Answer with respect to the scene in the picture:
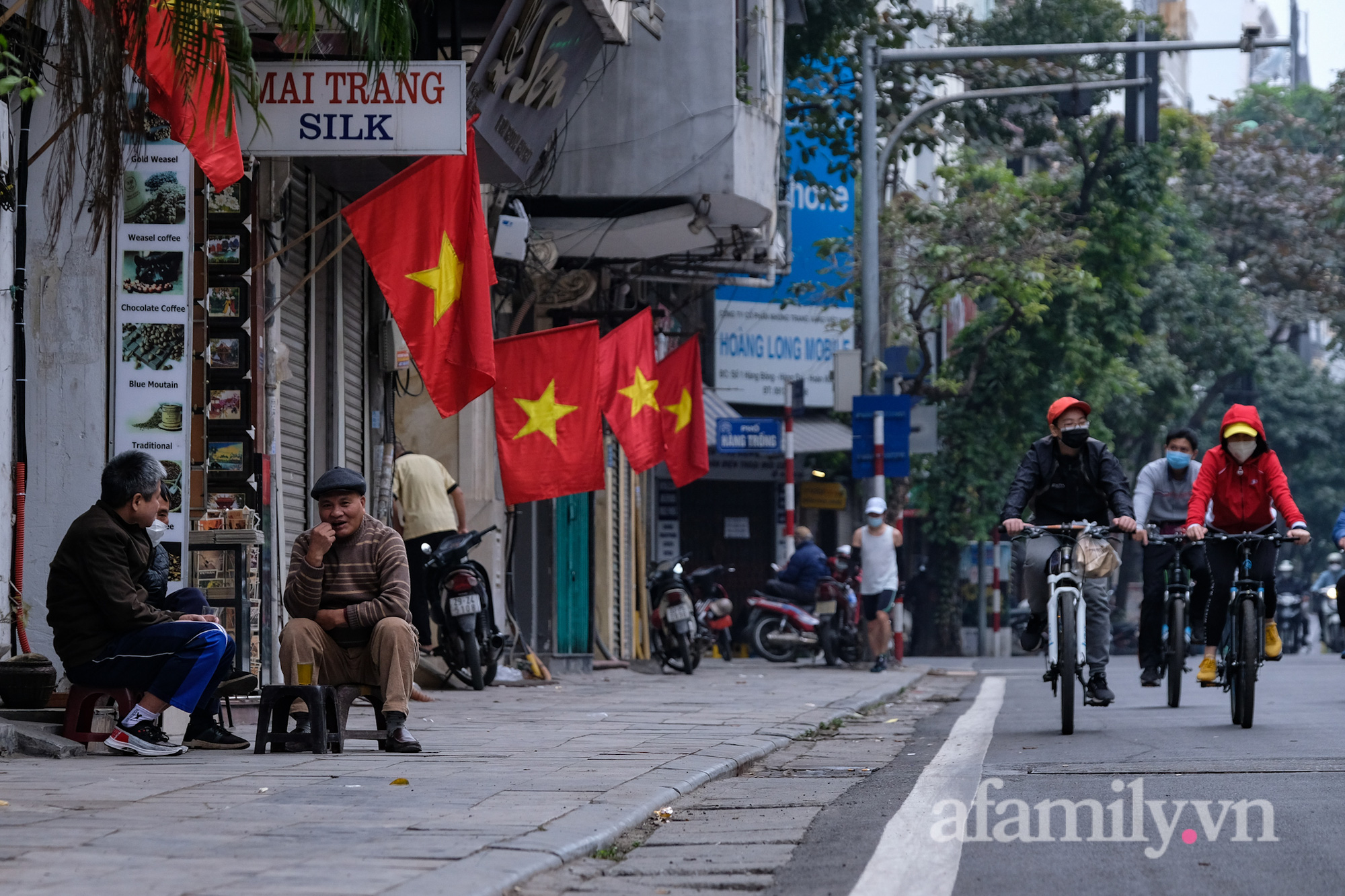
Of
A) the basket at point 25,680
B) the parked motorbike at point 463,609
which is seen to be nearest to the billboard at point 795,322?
the parked motorbike at point 463,609

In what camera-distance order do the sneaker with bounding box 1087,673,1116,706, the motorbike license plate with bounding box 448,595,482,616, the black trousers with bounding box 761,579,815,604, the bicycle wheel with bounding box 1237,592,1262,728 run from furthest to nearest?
the black trousers with bounding box 761,579,815,604, the motorbike license plate with bounding box 448,595,482,616, the sneaker with bounding box 1087,673,1116,706, the bicycle wheel with bounding box 1237,592,1262,728

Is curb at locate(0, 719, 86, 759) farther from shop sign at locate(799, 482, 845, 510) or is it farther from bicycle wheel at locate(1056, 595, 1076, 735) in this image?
shop sign at locate(799, 482, 845, 510)

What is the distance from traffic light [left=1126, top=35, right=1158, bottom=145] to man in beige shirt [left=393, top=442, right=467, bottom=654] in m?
7.39

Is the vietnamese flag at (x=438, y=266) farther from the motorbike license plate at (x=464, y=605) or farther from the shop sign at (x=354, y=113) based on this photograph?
the motorbike license plate at (x=464, y=605)

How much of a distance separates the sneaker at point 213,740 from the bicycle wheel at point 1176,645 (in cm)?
554

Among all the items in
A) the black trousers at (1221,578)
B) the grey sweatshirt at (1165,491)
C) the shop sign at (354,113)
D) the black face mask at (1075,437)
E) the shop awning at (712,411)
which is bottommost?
the black trousers at (1221,578)

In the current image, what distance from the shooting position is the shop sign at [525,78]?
1226 cm

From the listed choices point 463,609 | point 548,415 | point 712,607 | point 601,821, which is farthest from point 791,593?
point 601,821

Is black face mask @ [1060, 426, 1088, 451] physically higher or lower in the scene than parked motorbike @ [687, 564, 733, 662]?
higher

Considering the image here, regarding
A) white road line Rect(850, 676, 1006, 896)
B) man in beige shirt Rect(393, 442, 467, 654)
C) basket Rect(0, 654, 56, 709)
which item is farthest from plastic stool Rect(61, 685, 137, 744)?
Result: man in beige shirt Rect(393, 442, 467, 654)

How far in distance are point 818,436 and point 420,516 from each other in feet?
58.6

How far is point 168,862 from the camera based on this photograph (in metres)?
4.89

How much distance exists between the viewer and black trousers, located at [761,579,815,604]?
22.6 metres

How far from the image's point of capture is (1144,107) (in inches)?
683
